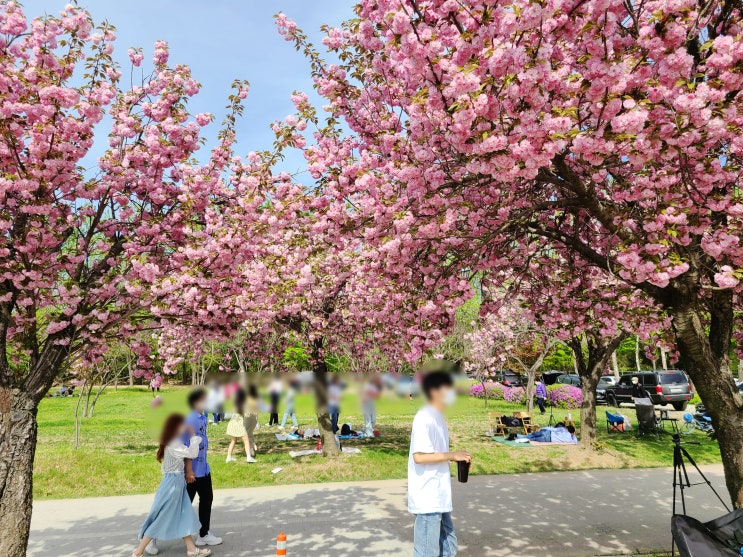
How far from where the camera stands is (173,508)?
5.71 meters

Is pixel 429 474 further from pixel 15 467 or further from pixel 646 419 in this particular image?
pixel 646 419

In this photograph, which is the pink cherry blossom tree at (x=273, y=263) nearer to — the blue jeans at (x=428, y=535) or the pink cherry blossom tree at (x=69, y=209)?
the pink cherry blossom tree at (x=69, y=209)

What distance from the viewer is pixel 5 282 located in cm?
506

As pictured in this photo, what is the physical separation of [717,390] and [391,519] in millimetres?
4591

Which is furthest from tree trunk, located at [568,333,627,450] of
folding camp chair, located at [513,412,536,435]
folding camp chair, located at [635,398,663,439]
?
folding camp chair, located at [635,398,663,439]

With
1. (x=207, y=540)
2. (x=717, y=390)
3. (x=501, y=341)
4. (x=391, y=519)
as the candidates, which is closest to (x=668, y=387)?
(x=501, y=341)

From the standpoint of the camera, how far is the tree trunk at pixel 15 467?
190 inches

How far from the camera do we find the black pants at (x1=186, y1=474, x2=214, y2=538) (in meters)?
6.28

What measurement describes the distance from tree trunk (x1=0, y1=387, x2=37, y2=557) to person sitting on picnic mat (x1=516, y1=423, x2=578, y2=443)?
12.1m

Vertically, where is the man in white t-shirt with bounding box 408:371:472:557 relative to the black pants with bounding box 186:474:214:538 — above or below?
above

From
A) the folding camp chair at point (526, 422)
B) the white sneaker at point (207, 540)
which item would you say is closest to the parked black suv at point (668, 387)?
the folding camp chair at point (526, 422)

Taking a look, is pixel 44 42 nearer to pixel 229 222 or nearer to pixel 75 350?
pixel 229 222

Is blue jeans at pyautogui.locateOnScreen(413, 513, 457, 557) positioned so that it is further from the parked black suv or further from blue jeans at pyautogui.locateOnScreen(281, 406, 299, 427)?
the parked black suv

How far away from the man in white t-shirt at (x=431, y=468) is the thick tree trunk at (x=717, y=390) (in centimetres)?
267
